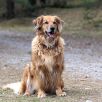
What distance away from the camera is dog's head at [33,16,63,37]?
10.5m

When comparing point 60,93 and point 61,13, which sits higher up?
point 60,93

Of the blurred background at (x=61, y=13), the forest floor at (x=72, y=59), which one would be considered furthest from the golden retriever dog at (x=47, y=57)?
the blurred background at (x=61, y=13)

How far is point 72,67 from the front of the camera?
1560 cm

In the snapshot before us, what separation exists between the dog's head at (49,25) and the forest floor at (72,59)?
1.31 meters

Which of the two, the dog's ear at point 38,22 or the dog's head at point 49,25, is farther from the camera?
the dog's ear at point 38,22

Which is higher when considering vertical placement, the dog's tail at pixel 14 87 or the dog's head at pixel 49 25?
the dog's head at pixel 49 25

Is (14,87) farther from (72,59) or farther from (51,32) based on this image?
(72,59)

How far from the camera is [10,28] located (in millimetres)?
34281

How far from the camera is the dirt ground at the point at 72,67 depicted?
1052 centimetres

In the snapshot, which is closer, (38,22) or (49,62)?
(49,62)

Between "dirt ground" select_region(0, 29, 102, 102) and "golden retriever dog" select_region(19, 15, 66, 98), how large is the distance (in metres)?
0.26

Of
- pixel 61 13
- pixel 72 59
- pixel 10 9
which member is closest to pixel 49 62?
pixel 72 59

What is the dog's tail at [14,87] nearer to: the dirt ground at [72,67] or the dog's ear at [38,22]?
the dirt ground at [72,67]

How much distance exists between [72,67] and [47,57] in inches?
202
